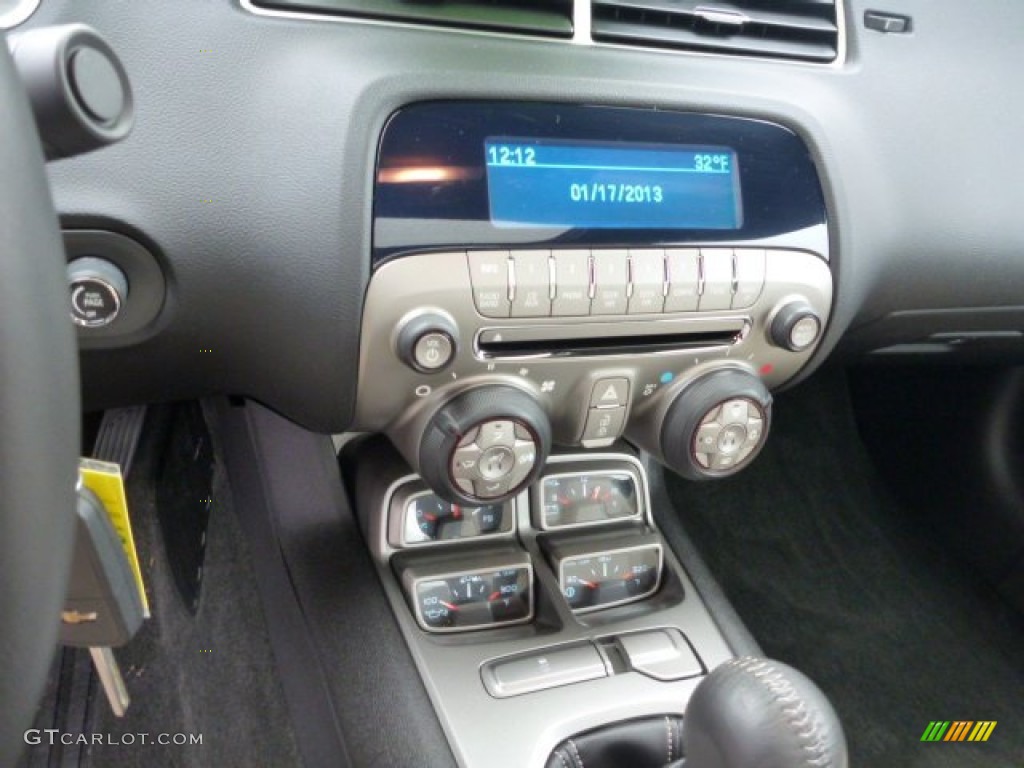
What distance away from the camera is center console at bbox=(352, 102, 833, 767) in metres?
0.73

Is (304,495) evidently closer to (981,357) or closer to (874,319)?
(874,319)

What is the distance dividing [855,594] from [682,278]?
0.82 m

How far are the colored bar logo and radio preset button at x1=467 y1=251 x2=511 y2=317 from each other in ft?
2.83

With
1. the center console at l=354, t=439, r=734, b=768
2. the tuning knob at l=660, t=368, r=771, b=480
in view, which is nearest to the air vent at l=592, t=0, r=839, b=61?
the tuning knob at l=660, t=368, r=771, b=480

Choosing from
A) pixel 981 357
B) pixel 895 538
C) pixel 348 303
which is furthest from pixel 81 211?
pixel 895 538

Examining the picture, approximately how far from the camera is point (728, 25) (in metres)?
0.84

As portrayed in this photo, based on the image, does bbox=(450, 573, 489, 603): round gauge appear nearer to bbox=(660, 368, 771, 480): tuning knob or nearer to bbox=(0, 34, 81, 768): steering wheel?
bbox=(660, 368, 771, 480): tuning knob

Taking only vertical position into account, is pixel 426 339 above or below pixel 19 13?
below

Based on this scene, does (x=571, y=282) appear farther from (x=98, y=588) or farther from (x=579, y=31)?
(x=98, y=588)

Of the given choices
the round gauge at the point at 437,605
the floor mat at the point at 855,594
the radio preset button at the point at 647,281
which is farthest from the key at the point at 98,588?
the floor mat at the point at 855,594

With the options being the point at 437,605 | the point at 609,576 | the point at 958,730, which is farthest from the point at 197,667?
the point at 958,730

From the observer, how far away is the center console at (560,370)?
729mm

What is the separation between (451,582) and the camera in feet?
2.90

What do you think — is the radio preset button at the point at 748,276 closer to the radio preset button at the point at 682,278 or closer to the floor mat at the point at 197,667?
the radio preset button at the point at 682,278
